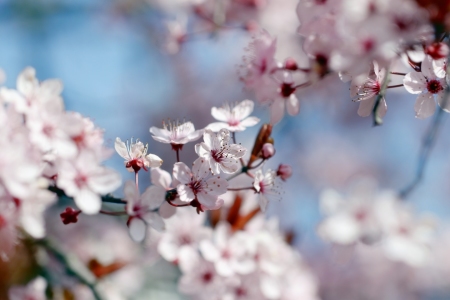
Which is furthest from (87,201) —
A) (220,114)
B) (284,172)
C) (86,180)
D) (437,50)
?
(437,50)

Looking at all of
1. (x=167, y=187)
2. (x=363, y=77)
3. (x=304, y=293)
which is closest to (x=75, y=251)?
(x=304, y=293)

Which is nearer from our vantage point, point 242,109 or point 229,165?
point 229,165

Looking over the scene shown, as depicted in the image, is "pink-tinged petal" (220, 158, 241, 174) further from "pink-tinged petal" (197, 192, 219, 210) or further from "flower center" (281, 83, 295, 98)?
"flower center" (281, 83, 295, 98)

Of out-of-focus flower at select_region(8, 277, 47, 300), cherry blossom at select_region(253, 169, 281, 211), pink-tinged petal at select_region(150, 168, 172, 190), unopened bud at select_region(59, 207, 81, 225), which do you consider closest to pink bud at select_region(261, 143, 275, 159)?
cherry blossom at select_region(253, 169, 281, 211)

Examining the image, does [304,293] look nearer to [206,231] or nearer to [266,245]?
[266,245]

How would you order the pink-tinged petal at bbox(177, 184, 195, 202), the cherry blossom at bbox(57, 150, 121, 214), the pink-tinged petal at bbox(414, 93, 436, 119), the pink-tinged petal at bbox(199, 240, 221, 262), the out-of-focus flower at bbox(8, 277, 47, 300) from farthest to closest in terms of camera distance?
1. the pink-tinged petal at bbox(199, 240, 221, 262)
2. the out-of-focus flower at bbox(8, 277, 47, 300)
3. the pink-tinged petal at bbox(414, 93, 436, 119)
4. the pink-tinged petal at bbox(177, 184, 195, 202)
5. the cherry blossom at bbox(57, 150, 121, 214)

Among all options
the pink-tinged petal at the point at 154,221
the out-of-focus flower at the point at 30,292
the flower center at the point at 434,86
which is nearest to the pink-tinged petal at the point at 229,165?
the pink-tinged petal at the point at 154,221

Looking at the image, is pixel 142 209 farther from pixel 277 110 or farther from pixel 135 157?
pixel 277 110
